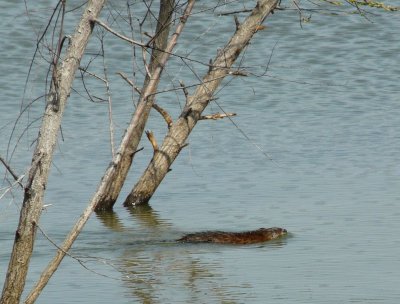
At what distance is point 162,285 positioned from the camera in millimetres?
9219

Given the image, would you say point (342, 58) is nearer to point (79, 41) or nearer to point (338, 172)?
point (338, 172)

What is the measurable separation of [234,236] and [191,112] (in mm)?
2091

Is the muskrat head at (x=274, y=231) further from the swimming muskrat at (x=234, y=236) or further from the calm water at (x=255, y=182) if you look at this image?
the calm water at (x=255, y=182)

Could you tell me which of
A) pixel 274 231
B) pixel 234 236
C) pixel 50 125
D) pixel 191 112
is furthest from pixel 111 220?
pixel 50 125

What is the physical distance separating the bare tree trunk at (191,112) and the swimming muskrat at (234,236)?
5.62 feet

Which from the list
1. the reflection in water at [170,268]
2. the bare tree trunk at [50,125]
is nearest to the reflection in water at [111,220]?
the reflection in water at [170,268]

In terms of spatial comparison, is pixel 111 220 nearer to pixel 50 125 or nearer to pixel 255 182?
pixel 255 182

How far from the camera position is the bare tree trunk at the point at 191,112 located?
39.8 feet

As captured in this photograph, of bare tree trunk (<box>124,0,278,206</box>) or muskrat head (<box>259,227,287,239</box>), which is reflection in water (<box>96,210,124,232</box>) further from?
muskrat head (<box>259,227,287,239</box>)

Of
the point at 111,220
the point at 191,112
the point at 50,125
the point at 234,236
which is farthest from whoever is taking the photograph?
the point at 191,112

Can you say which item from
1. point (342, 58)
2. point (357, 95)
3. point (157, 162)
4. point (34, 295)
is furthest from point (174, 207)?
point (342, 58)

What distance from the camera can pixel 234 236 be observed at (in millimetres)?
10609

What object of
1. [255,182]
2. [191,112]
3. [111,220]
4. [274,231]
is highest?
[191,112]

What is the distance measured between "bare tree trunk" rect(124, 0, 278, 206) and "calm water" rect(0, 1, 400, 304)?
24 centimetres
